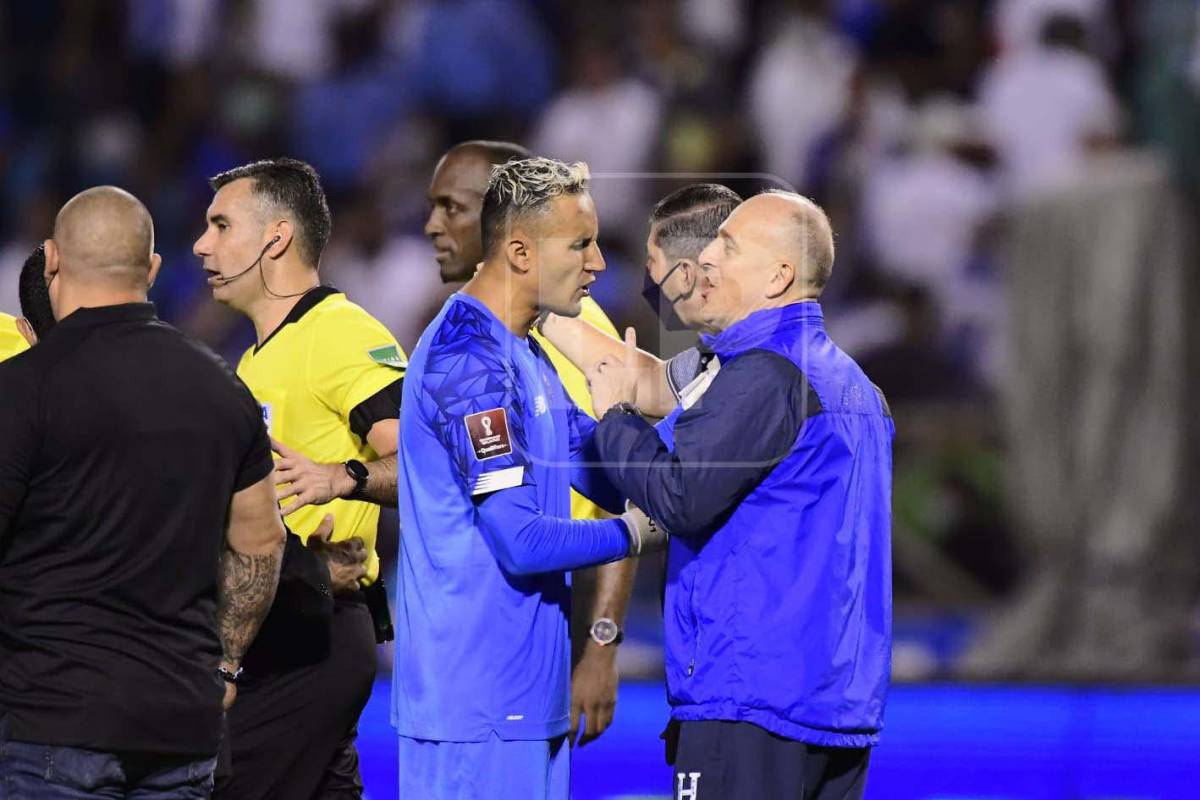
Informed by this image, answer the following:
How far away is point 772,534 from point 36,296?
1742 mm

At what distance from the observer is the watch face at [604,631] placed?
4375 millimetres

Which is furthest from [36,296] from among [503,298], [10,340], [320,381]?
[503,298]

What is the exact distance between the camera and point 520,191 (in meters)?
3.85

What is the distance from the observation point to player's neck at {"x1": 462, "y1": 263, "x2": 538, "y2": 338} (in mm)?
3822

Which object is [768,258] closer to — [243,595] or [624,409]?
[624,409]

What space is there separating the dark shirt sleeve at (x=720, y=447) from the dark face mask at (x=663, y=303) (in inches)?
27.5

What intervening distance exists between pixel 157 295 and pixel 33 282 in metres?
5.43

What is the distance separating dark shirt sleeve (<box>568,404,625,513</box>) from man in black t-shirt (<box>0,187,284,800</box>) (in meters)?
0.74

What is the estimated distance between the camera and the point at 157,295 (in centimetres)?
945

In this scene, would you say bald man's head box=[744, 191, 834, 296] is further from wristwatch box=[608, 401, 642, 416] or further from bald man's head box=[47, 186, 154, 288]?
bald man's head box=[47, 186, 154, 288]

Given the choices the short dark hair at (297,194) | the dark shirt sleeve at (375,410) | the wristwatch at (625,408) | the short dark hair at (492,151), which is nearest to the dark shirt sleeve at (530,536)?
the wristwatch at (625,408)

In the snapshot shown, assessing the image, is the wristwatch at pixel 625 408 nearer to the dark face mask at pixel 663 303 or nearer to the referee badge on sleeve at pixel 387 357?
the dark face mask at pixel 663 303

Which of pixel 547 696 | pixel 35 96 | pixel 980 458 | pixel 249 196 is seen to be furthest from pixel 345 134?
pixel 547 696

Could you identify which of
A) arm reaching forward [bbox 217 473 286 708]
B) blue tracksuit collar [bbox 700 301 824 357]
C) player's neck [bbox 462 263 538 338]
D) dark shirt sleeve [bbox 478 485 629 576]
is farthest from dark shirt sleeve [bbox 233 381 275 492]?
blue tracksuit collar [bbox 700 301 824 357]
